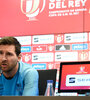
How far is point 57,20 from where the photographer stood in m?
3.71

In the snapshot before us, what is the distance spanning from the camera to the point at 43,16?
379cm

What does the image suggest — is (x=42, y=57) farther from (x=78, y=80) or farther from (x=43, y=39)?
(x=78, y=80)

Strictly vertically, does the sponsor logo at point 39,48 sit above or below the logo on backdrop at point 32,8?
below

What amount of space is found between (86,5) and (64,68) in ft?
6.00

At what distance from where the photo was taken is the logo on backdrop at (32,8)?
384 centimetres

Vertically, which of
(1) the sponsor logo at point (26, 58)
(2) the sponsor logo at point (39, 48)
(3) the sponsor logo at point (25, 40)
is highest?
(3) the sponsor logo at point (25, 40)

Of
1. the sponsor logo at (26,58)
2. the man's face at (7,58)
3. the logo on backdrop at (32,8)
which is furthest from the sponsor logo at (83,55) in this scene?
the man's face at (7,58)

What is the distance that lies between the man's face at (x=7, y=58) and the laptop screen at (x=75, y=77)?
37 centimetres

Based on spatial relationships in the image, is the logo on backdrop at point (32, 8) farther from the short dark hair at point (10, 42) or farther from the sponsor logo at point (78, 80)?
the sponsor logo at point (78, 80)

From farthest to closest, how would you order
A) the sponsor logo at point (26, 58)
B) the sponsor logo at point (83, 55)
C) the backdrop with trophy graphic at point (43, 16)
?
the sponsor logo at point (26, 58), the backdrop with trophy graphic at point (43, 16), the sponsor logo at point (83, 55)

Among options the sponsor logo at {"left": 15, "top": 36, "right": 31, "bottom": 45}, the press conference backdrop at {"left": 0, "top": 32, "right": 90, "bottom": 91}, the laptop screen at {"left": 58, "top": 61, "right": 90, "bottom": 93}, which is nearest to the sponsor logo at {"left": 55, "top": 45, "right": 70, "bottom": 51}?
the press conference backdrop at {"left": 0, "top": 32, "right": 90, "bottom": 91}

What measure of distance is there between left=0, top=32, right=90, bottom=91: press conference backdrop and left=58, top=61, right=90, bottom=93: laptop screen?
1514mm

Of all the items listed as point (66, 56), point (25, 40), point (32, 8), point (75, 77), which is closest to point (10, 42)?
point (75, 77)

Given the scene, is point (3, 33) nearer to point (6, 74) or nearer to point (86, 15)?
point (86, 15)
